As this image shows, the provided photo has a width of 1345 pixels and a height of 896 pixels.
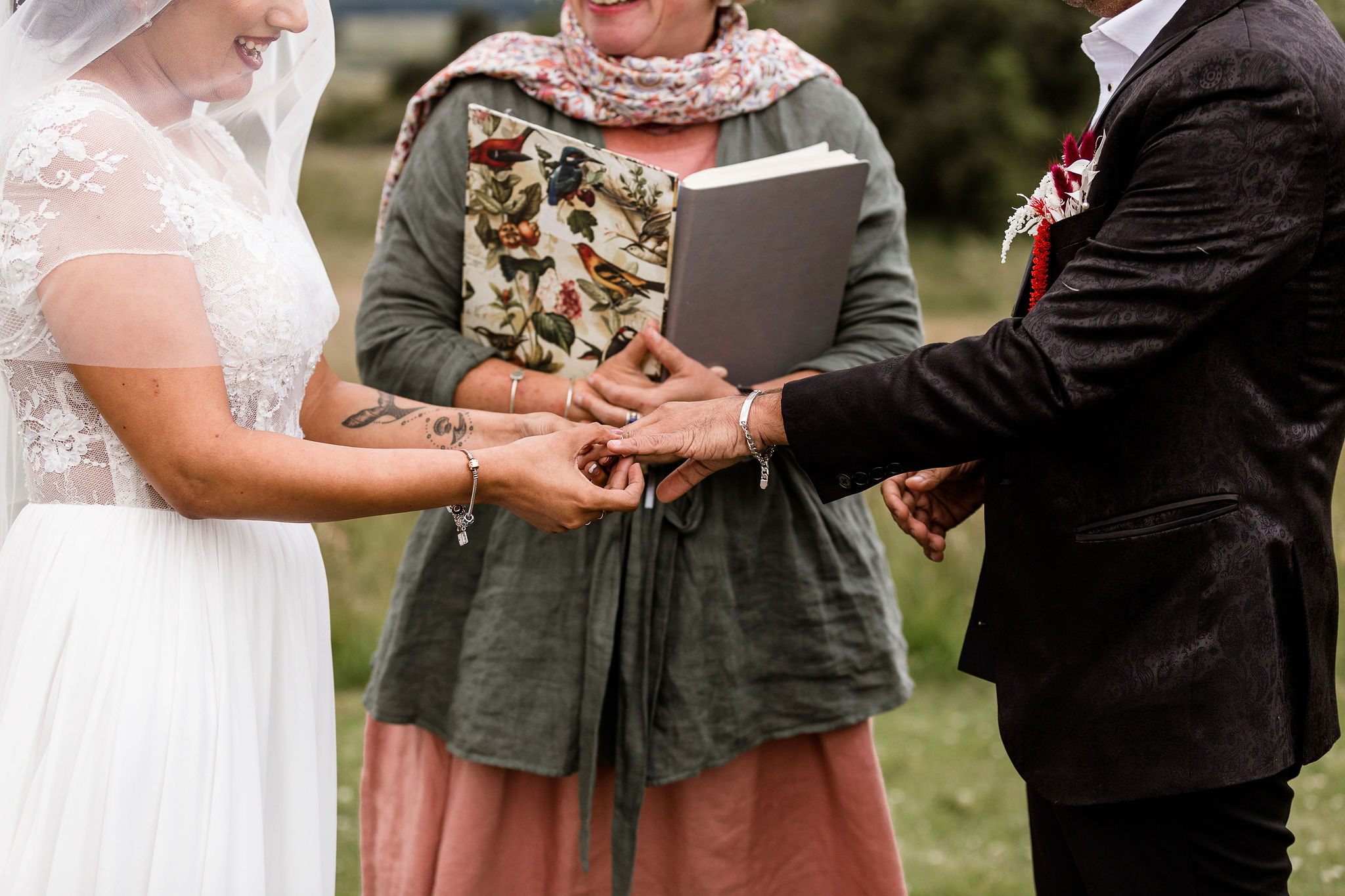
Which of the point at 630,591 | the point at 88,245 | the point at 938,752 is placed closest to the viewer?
the point at 88,245

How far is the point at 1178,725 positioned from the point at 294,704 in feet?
4.58

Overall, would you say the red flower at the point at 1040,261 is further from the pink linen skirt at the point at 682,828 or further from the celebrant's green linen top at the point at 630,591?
the pink linen skirt at the point at 682,828

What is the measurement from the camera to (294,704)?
6.54 feet

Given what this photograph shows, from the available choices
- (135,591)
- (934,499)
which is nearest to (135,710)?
(135,591)

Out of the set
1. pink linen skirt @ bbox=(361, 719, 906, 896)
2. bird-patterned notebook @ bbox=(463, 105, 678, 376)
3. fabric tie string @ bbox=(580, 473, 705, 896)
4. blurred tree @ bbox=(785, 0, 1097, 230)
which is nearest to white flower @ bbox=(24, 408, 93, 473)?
bird-patterned notebook @ bbox=(463, 105, 678, 376)

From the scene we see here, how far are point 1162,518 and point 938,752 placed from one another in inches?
115

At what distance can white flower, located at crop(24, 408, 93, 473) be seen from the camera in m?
1.76

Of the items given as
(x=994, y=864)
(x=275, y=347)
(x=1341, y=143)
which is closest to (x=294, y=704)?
(x=275, y=347)

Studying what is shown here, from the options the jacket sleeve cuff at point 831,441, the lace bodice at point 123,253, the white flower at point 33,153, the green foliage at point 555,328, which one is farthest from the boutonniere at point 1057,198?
the white flower at point 33,153

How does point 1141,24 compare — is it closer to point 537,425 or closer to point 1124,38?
point 1124,38

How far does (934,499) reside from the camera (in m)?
2.40

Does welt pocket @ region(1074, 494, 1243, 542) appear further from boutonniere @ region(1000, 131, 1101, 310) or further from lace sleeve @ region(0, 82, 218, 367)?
lace sleeve @ region(0, 82, 218, 367)

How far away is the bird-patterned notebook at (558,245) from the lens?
2.25 meters

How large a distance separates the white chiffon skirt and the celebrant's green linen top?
617 millimetres
